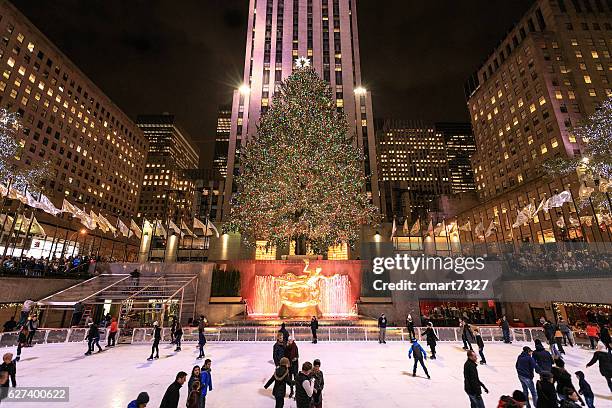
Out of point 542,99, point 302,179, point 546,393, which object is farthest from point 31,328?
point 542,99

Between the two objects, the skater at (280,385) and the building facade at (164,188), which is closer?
the skater at (280,385)

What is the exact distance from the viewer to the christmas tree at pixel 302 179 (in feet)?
86.9

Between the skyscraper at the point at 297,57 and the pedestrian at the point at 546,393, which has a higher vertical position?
the skyscraper at the point at 297,57

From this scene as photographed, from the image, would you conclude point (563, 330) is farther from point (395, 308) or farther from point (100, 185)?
point (100, 185)

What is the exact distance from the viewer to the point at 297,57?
5462cm

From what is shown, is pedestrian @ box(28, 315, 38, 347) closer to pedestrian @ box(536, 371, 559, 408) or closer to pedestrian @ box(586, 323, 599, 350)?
pedestrian @ box(536, 371, 559, 408)

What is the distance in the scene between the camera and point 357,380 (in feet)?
34.8

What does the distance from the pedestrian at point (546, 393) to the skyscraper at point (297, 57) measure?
140 feet

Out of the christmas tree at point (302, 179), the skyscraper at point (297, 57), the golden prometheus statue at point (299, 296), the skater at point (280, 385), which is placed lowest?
the skater at point (280, 385)

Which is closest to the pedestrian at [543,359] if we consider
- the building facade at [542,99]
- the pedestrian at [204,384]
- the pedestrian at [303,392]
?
the pedestrian at [303,392]

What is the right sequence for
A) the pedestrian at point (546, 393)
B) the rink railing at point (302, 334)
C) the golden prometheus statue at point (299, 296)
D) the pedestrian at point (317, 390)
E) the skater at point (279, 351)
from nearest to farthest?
the pedestrian at point (546, 393), the pedestrian at point (317, 390), the skater at point (279, 351), the rink railing at point (302, 334), the golden prometheus statue at point (299, 296)

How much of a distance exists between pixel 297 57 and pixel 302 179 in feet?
122

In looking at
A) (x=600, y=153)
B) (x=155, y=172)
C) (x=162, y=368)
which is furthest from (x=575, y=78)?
(x=155, y=172)

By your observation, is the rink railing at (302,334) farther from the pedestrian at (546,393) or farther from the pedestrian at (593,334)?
the pedestrian at (546,393)
